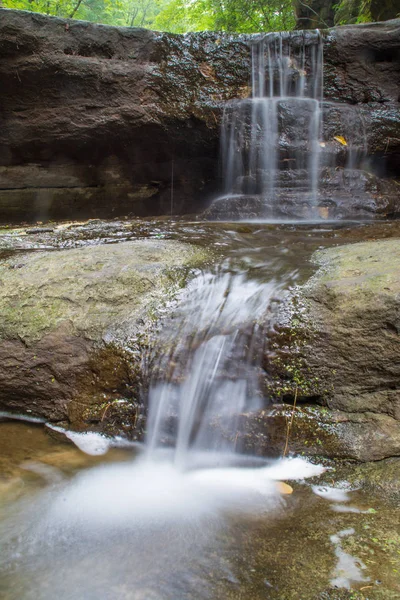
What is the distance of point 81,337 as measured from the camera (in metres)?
2.97

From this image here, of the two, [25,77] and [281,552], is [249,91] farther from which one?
[281,552]

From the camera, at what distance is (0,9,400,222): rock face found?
257 inches

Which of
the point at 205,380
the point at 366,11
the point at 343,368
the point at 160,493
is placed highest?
the point at 366,11

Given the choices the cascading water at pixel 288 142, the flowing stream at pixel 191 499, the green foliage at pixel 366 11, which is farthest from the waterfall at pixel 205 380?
the green foliage at pixel 366 11

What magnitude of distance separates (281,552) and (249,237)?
11.7 feet

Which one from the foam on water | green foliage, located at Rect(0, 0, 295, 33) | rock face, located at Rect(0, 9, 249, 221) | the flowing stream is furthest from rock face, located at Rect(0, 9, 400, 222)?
green foliage, located at Rect(0, 0, 295, 33)

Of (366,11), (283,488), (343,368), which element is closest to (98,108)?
(343,368)

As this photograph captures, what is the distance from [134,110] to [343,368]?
5770 mm

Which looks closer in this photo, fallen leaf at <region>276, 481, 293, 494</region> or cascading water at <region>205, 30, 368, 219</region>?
fallen leaf at <region>276, 481, 293, 494</region>

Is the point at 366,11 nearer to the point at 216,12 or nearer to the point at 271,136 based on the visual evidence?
the point at 271,136

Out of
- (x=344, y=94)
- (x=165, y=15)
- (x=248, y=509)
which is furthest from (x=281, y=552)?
(x=165, y=15)

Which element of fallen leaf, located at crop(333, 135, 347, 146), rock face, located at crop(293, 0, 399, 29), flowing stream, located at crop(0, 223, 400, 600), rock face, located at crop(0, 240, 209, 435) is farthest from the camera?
rock face, located at crop(293, 0, 399, 29)

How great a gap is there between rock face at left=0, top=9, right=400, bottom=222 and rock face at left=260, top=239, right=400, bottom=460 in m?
3.94

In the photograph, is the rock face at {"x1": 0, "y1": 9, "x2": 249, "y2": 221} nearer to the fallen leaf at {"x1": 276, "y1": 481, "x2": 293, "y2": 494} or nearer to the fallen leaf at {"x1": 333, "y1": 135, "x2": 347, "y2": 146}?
the fallen leaf at {"x1": 333, "y1": 135, "x2": 347, "y2": 146}
